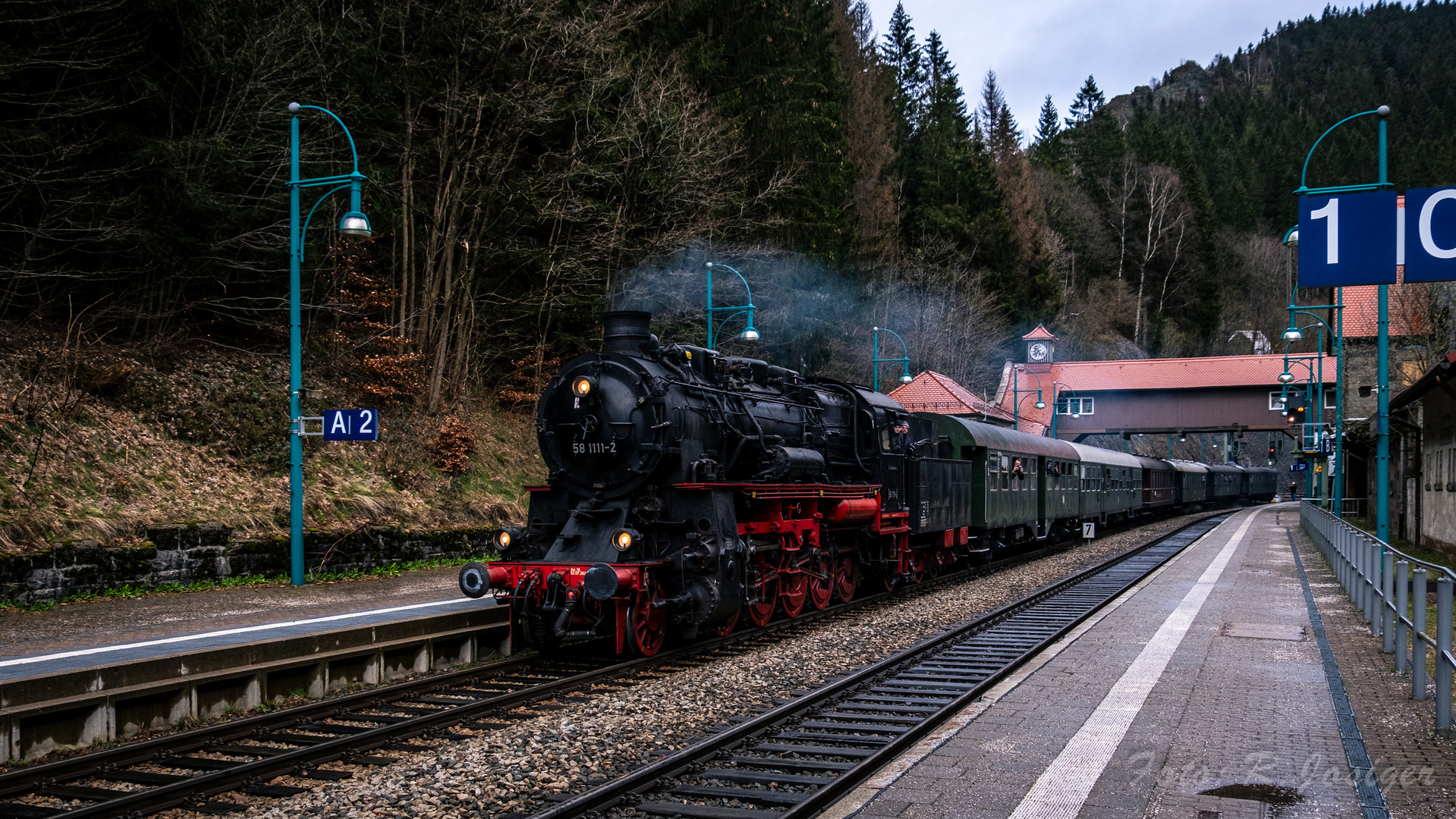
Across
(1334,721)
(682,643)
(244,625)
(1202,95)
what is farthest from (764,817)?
(1202,95)

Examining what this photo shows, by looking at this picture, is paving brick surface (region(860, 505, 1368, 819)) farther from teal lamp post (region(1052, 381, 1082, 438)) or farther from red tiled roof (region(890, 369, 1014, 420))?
teal lamp post (region(1052, 381, 1082, 438))

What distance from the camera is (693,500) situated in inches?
426

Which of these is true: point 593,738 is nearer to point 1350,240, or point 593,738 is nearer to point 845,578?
point 845,578

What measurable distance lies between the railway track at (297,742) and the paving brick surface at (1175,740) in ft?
11.6

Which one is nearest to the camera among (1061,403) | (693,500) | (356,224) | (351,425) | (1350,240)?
(693,500)

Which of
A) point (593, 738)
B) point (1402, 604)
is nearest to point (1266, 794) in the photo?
point (593, 738)

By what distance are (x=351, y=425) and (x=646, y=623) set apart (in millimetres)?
5574

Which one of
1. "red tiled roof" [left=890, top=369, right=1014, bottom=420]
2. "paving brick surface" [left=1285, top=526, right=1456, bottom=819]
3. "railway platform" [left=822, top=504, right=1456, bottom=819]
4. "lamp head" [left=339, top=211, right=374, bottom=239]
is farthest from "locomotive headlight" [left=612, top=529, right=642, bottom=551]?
"red tiled roof" [left=890, top=369, right=1014, bottom=420]

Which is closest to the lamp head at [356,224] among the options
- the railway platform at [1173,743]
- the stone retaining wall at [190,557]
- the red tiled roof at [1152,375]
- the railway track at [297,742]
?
the stone retaining wall at [190,557]

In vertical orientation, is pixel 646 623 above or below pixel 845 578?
above

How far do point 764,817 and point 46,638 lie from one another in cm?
796

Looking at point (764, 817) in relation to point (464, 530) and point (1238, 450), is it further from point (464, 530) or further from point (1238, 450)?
point (1238, 450)

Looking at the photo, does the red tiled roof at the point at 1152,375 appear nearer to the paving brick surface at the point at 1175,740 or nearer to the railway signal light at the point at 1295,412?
the railway signal light at the point at 1295,412

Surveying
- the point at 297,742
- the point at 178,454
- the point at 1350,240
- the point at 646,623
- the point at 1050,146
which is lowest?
the point at 297,742
